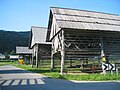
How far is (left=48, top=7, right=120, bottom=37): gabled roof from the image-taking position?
829 inches

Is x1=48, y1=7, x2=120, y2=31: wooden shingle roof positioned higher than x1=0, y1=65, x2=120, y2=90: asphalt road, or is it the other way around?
x1=48, y1=7, x2=120, y2=31: wooden shingle roof

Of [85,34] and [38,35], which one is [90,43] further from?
[38,35]

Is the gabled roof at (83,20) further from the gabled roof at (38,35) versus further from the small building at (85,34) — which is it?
the gabled roof at (38,35)

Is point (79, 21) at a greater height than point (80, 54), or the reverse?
point (79, 21)

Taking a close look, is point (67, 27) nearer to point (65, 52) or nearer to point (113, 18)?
point (65, 52)

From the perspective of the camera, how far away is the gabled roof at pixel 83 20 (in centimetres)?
2105

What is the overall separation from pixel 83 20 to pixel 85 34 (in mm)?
1454

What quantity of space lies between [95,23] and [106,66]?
19.2 feet

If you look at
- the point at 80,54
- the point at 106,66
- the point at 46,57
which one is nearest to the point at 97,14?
the point at 80,54

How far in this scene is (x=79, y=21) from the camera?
22094mm

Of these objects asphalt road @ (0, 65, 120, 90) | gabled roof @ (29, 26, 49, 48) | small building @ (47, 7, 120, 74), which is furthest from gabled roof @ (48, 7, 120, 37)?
gabled roof @ (29, 26, 49, 48)

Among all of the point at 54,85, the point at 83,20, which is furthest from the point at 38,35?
the point at 54,85

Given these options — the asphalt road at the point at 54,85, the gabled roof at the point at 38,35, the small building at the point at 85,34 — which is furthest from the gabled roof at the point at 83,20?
the gabled roof at the point at 38,35

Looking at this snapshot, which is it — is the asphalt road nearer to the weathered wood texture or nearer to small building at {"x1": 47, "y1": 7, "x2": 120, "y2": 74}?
small building at {"x1": 47, "y1": 7, "x2": 120, "y2": 74}
